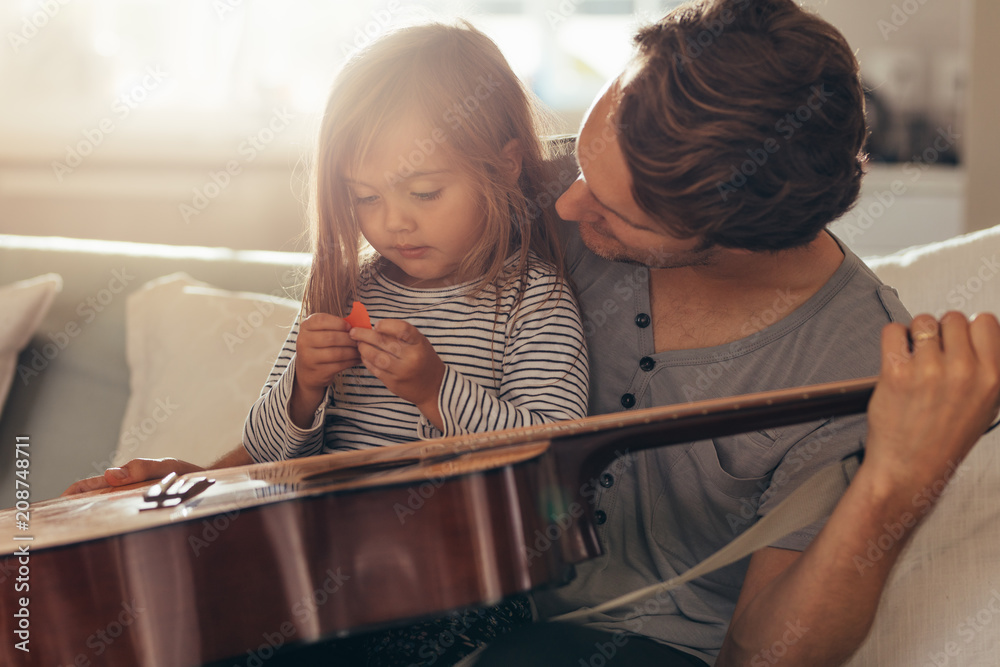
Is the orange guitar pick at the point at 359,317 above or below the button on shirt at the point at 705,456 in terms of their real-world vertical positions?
above

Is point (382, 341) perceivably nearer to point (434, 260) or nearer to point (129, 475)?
point (434, 260)

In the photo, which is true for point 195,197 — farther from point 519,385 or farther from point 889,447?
point 889,447

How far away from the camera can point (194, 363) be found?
1514 mm

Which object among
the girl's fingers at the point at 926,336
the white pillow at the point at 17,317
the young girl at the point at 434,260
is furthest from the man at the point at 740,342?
the white pillow at the point at 17,317

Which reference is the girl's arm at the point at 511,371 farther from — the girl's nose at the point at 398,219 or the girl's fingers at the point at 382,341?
the girl's nose at the point at 398,219

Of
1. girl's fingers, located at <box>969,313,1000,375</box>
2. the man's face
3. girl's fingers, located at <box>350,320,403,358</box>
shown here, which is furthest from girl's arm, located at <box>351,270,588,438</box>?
girl's fingers, located at <box>969,313,1000,375</box>

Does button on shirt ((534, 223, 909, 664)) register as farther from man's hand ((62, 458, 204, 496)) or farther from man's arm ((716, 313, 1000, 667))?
man's hand ((62, 458, 204, 496))

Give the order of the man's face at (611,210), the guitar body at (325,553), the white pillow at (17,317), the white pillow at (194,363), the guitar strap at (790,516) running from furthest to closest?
the white pillow at (17,317) < the white pillow at (194,363) < the man's face at (611,210) < the guitar strap at (790,516) < the guitar body at (325,553)

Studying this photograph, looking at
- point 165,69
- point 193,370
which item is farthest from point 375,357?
point 165,69

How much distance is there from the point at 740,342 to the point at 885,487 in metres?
0.30

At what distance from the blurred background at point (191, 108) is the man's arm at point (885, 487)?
7.47 feet

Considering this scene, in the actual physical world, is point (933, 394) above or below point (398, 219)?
below

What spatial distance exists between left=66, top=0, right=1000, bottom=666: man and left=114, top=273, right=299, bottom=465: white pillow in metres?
0.28

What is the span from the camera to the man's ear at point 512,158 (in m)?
1.14
